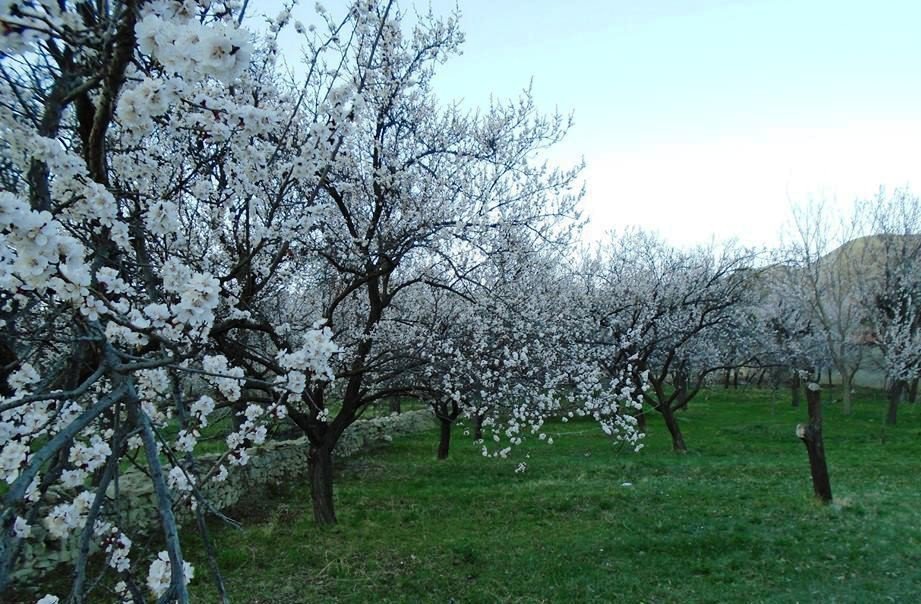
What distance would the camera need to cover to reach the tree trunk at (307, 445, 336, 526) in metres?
9.18

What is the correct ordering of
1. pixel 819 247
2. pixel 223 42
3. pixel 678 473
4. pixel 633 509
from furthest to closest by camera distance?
pixel 819 247, pixel 678 473, pixel 633 509, pixel 223 42

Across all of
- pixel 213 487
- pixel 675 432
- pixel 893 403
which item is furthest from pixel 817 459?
pixel 893 403

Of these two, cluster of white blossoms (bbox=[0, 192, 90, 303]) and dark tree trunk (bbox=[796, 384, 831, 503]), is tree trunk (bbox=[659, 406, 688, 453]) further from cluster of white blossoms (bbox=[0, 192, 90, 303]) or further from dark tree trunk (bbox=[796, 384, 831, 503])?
cluster of white blossoms (bbox=[0, 192, 90, 303])

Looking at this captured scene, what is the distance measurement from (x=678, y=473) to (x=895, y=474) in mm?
4462

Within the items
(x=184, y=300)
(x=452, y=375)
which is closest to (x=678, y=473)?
(x=452, y=375)

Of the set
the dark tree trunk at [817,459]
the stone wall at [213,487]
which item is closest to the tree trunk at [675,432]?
the dark tree trunk at [817,459]

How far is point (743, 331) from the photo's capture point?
24.7m

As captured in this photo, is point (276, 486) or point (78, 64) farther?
point (276, 486)

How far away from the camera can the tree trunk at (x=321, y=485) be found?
30.1 ft

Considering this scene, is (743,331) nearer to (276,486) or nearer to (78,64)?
(276,486)

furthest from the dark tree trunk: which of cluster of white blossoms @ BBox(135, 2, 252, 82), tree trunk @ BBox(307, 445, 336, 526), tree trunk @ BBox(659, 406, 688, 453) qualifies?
cluster of white blossoms @ BBox(135, 2, 252, 82)

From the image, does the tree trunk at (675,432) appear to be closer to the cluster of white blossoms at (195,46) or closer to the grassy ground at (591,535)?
the grassy ground at (591,535)

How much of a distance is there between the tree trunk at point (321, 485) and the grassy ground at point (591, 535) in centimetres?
26

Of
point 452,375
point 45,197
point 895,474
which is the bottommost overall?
point 895,474
